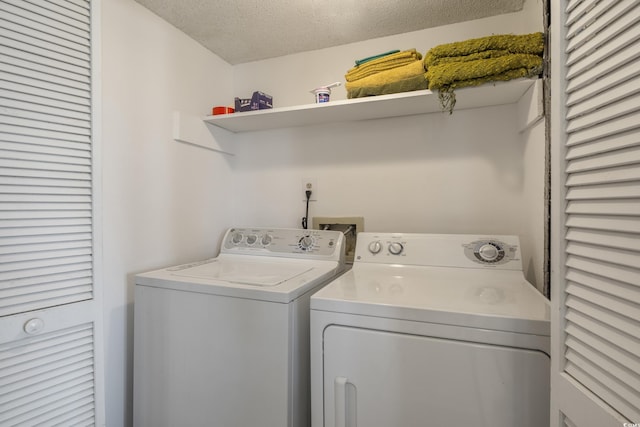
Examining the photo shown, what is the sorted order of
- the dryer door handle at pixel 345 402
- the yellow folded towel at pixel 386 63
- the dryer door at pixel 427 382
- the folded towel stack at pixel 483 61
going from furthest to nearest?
1. the yellow folded towel at pixel 386 63
2. the folded towel stack at pixel 483 61
3. the dryer door handle at pixel 345 402
4. the dryer door at pixel 427 382

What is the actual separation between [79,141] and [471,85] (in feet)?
4.73

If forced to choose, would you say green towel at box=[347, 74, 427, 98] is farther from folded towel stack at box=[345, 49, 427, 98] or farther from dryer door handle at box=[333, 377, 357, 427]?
dryer door handle at box=[333, 377, 357, 427]

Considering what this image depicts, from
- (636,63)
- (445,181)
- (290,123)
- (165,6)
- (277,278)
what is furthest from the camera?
(290,123)

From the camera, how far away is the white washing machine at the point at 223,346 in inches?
39.3

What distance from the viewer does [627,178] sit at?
53 cm

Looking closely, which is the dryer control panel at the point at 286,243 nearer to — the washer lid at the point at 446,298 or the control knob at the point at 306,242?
the control knob at the point at 306,242

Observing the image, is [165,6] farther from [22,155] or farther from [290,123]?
[22,155]

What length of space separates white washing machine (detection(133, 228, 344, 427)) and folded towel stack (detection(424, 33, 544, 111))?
950mm

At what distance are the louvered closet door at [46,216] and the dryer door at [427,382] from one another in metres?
0.82

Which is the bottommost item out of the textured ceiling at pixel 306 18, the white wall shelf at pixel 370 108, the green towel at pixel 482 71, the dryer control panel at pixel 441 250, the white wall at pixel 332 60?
the dryer control panel at pixel 441 250

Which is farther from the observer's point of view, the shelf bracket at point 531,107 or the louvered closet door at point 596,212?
the shelf bracket at point 531,107

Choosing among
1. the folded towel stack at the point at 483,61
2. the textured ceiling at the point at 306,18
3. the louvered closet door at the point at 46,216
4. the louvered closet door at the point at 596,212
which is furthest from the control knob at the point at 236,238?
the louvered closet door at the point at 596,212

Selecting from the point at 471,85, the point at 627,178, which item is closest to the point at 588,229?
the point at 627,178

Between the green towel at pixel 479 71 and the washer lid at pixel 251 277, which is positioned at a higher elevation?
the green towel at pixel 479 71
